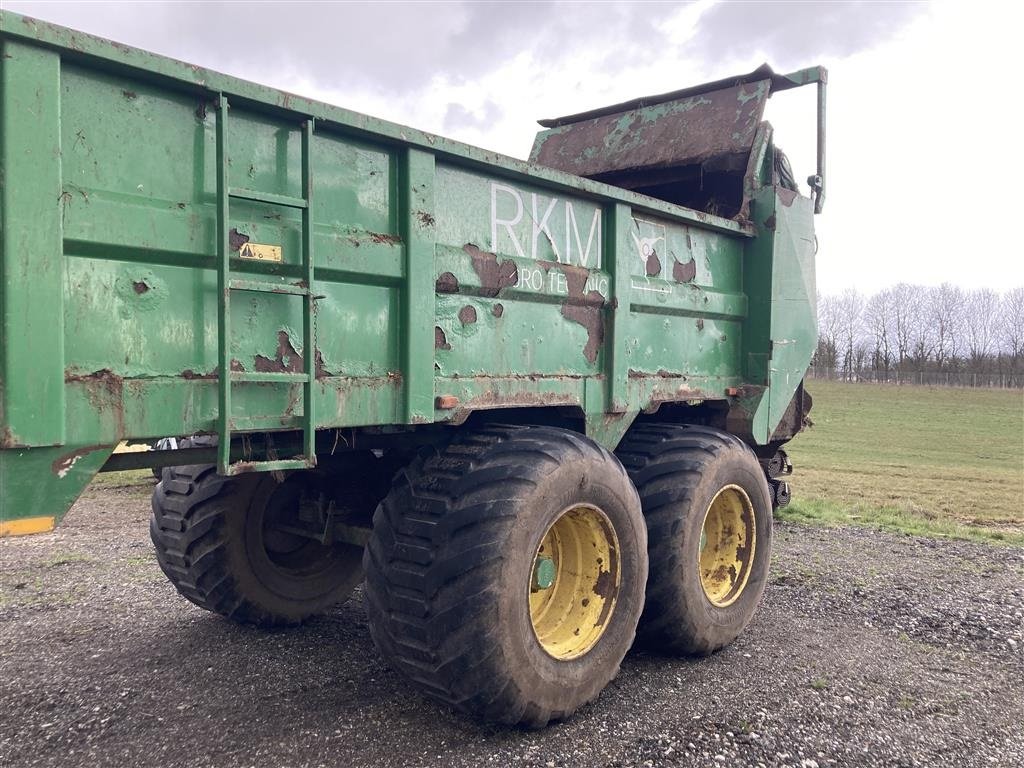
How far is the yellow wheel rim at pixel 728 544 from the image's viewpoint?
4809 mm

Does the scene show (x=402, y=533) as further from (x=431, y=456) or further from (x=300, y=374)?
(x=300, y=374)

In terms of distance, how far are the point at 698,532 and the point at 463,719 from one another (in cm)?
155

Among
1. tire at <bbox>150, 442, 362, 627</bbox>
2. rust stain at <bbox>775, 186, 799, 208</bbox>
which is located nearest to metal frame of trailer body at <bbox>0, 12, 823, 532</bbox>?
tire at <bbox>150, 442, 362, 627</bbox>

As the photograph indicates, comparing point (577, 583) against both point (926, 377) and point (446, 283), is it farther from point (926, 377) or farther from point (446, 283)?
point (926, 377)

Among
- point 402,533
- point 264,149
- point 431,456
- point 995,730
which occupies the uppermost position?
point 264,149

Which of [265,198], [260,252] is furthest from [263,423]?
[265,198]

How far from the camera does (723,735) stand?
11.5ft

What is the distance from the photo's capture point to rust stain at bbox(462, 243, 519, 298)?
A: 361 cm

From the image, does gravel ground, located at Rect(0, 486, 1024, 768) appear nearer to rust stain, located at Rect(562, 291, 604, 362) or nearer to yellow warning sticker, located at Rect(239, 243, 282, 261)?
rust stain, located at Rect(562, 291, 604, 362)

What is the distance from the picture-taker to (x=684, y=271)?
15.9ft

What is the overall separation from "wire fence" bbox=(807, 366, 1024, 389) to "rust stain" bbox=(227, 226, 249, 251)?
171ft

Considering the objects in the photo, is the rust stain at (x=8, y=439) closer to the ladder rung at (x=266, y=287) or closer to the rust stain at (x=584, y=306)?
the ladder rung at (x=266, y=287)

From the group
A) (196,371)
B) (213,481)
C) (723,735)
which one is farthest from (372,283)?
(723,735)

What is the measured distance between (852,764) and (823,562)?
3571mm
